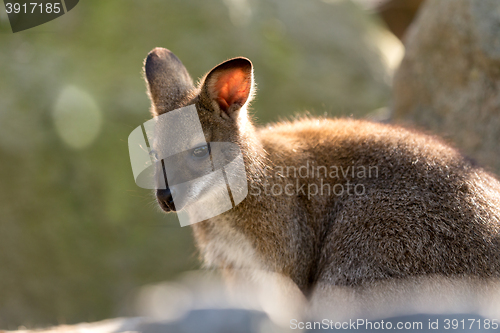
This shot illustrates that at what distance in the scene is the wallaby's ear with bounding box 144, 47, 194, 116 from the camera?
430 centimetres

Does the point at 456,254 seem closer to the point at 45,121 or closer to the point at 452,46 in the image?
the point at 452,46

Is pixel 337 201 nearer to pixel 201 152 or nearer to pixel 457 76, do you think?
pixel 201 152

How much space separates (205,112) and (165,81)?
700 millimetres

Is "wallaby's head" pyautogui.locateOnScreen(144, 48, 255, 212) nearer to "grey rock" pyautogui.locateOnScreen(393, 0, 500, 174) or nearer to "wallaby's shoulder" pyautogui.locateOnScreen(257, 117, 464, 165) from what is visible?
"wallaby's shoulder" pyautogui.locateOnScreen(257, 117, 464, 165)

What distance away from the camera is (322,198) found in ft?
14.6

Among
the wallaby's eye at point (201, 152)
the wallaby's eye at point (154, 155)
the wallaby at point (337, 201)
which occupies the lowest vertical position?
the wallaby at point (337, 201)

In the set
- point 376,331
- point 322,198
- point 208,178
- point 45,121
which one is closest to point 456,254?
point 376,331

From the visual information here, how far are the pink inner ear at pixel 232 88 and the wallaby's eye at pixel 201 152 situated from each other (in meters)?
0.48

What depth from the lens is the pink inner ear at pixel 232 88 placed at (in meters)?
3.92

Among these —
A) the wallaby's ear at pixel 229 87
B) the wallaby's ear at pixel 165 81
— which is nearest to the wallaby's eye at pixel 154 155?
the wallaby's ear at pixel 165 81

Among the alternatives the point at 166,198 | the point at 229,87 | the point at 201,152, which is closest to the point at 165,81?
the point at 229,87

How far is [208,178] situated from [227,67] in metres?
1.04

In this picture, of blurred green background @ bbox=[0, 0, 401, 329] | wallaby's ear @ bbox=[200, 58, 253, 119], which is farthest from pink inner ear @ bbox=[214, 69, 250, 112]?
blurred green background @ bbox=[0, 0, 401, 329]

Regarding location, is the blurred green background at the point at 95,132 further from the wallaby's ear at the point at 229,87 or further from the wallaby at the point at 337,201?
the wallaby's ear at the point at 229,87
